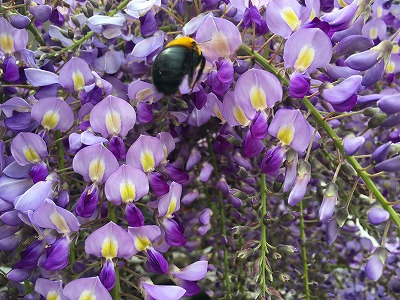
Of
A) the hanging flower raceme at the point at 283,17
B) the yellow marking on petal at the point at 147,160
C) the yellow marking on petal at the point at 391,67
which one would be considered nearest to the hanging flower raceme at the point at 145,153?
the yellow marking on petal at the point at 147,160

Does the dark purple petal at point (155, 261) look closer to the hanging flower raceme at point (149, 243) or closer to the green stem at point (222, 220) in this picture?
the hanging flower raceme at point (149, 243)

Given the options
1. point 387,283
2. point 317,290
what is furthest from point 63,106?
point 387,283

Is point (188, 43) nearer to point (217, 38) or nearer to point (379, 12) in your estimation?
point (217, 38)

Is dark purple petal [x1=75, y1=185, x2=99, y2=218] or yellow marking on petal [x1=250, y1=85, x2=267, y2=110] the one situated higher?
yellow marking on petal [x1=250, y1=85, x2=267, y2=110]

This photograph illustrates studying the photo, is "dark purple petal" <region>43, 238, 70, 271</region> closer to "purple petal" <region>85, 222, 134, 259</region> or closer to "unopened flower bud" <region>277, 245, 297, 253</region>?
"purple petal" <region>85, 222, 134, 259</region>

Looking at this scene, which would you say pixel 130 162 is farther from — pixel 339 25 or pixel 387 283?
pixel 387 283

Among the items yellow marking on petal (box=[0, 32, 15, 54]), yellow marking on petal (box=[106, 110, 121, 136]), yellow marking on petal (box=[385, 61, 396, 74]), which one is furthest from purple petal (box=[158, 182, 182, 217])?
yellow marking on petal (box=[385, 61, 396, 74])
